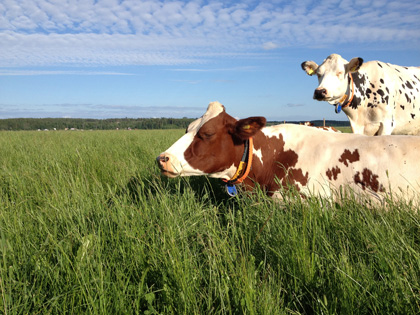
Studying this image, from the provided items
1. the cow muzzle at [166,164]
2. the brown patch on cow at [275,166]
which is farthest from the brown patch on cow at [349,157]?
the cow muzzle at [166,164]

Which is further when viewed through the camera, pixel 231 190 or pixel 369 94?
pixel 369 94

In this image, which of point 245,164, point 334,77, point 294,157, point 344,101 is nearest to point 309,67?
point 334,77

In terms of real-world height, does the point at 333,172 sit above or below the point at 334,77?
below

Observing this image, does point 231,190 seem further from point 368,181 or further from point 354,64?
point 354,64

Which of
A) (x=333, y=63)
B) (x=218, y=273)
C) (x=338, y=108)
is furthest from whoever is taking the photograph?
(x=333, y=63)

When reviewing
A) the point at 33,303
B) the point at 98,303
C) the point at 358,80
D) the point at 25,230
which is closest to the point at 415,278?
the point at 98,303

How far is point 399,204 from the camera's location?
376 cm

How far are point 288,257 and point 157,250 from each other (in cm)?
98

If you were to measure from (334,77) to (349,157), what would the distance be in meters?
3.88

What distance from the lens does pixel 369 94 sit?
313 inches

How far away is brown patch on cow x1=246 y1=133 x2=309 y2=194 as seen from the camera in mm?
4348

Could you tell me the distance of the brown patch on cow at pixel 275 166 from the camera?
14.3 ft

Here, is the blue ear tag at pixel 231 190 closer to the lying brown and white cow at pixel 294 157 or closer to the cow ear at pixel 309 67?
the lying brown and white cow at pixel 294 157

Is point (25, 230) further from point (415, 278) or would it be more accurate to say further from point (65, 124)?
point (65, 124)
